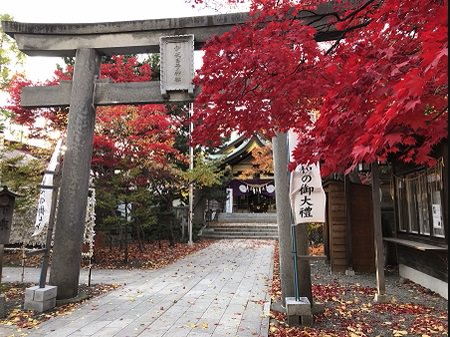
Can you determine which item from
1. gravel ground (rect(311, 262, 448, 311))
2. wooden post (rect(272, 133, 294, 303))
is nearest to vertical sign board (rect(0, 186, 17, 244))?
wooden post (rect(272, 133, 294, 303))

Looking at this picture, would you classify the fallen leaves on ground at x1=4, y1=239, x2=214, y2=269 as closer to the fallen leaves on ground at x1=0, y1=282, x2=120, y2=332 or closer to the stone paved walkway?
the stone paved walkway

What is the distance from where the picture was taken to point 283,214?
6738 mm

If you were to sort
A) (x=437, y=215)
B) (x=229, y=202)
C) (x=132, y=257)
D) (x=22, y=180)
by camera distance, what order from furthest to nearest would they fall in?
(x=229, y=202) → (x=132, y=257) → (x=22, y=180) → (x=437, y=215)

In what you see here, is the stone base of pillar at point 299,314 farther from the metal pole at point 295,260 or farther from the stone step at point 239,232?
the stone step at point 239,232

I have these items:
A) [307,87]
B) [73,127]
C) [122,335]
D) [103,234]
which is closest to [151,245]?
[103,234]

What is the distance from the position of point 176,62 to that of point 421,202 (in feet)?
23.3

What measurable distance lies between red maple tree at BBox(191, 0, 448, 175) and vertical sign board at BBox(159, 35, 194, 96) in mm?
1965

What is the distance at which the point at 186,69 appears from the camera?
7.86 meters

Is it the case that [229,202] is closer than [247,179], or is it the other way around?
[247,179]

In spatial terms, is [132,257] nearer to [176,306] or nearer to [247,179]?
[176,306]

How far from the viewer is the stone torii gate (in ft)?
25.0

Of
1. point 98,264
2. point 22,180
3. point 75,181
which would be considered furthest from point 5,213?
point 22,180

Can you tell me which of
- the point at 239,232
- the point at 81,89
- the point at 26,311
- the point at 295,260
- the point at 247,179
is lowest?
the point at 26,311

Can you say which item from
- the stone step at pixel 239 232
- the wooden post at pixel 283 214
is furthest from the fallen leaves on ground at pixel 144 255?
the wooden post at pixel 283 214
